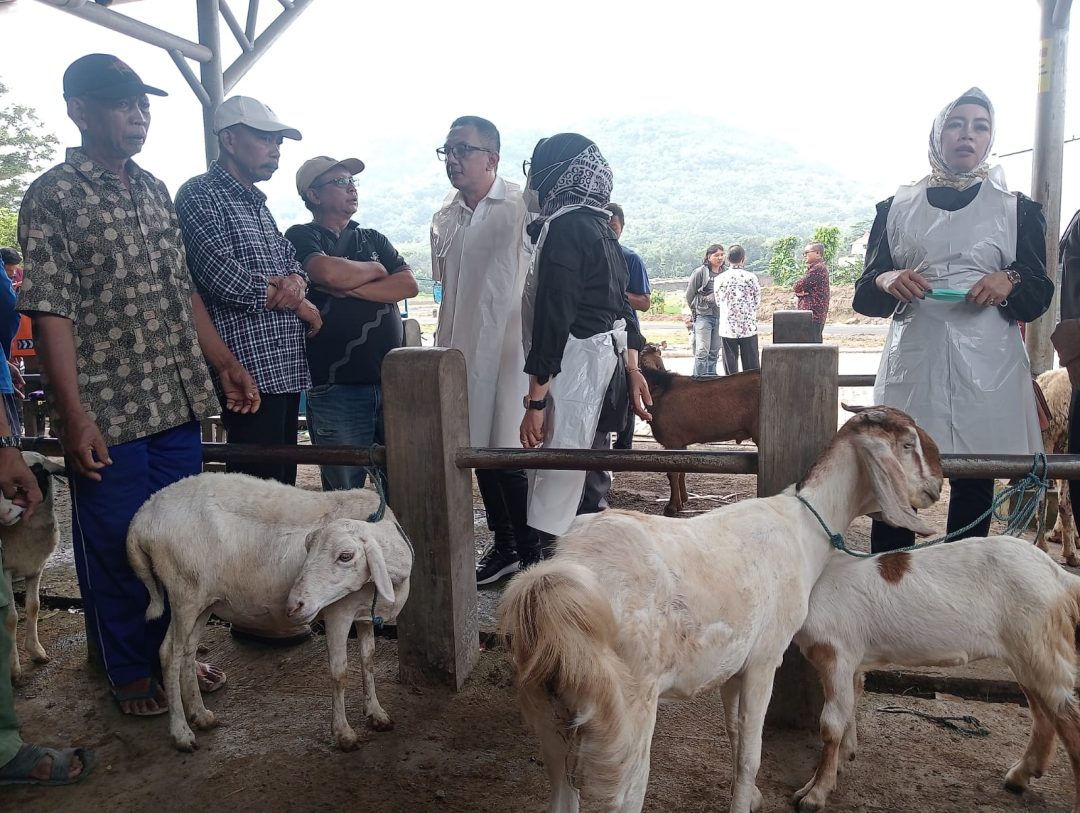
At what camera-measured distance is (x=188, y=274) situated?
3070 mm

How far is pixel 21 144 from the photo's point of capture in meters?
30.4

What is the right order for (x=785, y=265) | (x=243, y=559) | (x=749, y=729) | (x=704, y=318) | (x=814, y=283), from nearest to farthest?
(x=749, y=729), (x=243, y=559), (x=704, y=318), (x=814, y=283), (x=785, y=265)

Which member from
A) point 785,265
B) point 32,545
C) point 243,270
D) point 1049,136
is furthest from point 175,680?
point 785,265

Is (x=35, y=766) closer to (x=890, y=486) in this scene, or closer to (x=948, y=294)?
(x=890, y=486)

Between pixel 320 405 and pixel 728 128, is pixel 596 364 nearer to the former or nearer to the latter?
pixel 320 405

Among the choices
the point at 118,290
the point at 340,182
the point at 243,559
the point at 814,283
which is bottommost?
the point at 243,559

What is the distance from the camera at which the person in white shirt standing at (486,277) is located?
3.92 meters

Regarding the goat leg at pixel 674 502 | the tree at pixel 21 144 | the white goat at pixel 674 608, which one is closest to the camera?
the white goat at pixel 674 608

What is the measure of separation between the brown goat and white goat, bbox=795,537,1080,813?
3541mm

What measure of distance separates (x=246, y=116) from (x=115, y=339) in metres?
1.13

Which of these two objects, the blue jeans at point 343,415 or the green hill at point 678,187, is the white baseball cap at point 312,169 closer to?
the blue jeans at point 343,415

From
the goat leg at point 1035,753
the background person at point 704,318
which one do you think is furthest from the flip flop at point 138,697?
the background person at point 704,318

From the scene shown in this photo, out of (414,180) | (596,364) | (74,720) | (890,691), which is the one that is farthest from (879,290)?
(414,180)

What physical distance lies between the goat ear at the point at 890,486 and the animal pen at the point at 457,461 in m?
0.27
